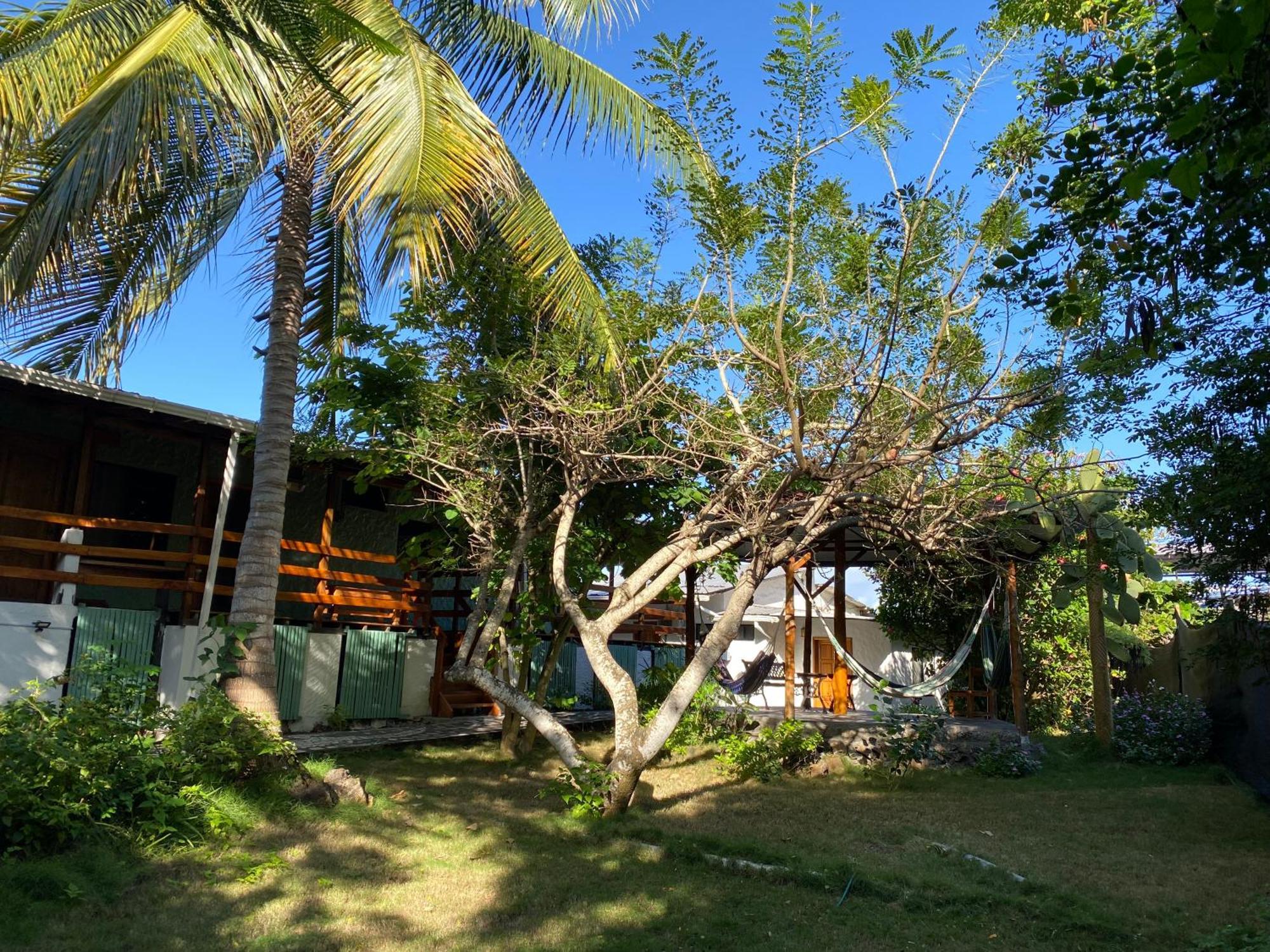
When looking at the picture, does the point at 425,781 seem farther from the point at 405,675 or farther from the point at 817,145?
Result: the point at 817,145

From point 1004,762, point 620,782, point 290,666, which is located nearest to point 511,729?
point 290,666

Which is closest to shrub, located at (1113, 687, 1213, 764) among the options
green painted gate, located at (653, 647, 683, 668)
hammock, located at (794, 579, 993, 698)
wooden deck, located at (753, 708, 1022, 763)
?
wooden deck, located at (753, 708, 1022, 763)

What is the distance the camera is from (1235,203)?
3.93 meters

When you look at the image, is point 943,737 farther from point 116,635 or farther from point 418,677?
point 116,635

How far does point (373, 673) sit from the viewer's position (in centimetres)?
1059

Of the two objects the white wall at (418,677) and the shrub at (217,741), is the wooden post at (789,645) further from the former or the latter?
the shrub at (217,741)

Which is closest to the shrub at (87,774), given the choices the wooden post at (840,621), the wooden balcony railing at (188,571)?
the wooden balcony railing at (188,571)

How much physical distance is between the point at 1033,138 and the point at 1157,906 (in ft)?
15.6

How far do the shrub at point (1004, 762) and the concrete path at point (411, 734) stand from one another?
5056 millimetres

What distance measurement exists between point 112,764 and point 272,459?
247 cm

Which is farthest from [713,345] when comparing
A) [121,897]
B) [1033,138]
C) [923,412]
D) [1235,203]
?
[121,897]

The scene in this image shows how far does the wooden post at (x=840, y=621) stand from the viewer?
1063cm

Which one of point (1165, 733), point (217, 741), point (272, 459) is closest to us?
point (217, 741)

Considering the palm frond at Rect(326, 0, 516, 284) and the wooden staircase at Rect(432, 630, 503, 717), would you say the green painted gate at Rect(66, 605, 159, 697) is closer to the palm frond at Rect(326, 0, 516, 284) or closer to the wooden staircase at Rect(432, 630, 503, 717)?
the wooden staircase at Rect(432, 630, 503, 717)
